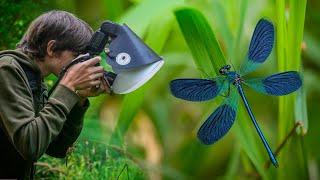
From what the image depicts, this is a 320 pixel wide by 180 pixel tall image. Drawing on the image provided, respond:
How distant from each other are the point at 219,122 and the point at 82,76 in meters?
0.12

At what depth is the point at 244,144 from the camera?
0.68 meters

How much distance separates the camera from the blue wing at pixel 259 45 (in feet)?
1.82

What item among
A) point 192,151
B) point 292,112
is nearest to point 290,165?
point 292,112

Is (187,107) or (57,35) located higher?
(57,35)

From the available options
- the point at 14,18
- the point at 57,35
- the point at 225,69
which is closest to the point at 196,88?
the point at 225,69

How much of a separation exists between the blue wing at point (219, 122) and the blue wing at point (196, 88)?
0.01 meters

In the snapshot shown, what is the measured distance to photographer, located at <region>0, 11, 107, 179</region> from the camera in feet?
1.70

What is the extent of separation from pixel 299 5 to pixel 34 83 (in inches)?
11.1

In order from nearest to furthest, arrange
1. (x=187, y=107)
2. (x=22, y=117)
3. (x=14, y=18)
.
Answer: (x=22, y=117) → (x=14, y=18) → (x=187, y=107)

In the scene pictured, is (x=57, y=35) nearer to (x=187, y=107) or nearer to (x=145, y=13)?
(x=145, y=13)

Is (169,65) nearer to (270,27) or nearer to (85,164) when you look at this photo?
(85,164)

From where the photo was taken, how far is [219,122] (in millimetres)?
548

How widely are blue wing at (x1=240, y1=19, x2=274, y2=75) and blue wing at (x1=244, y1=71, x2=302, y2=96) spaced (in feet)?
0.05

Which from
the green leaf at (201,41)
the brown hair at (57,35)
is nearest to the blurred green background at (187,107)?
the green leaf at (201,41)
